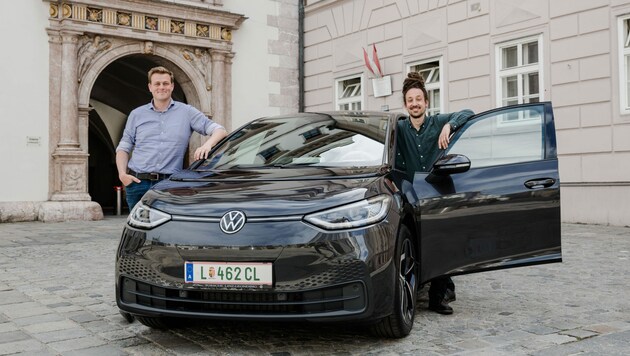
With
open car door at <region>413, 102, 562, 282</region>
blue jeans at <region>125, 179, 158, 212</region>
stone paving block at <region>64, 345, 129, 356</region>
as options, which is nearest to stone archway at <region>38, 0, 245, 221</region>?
blue jeans at <region>125, 179, 158, 212</region>

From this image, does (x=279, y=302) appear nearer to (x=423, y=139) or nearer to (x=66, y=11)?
(x=423, y=139)

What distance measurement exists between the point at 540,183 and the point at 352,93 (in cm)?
1195

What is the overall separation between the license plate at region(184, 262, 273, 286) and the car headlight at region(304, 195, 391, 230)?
339 mm

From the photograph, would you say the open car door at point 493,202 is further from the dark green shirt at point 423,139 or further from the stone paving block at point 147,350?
the stone paving block at point 147,350

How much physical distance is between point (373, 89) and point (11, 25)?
7.80 metres

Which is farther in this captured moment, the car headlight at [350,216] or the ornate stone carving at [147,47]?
the ornate stone carving at [147,47]

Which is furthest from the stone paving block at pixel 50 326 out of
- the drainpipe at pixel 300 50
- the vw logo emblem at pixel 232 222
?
the drainpipe at pixel 300 50

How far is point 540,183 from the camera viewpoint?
4305 mm

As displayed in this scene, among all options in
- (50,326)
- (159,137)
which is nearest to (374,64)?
(159,137)

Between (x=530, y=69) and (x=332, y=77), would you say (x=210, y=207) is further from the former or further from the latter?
(x=332, y=77)

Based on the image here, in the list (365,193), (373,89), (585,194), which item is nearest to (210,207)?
(365,193)

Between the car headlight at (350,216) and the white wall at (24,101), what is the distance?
37.1 feet

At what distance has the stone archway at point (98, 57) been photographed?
43.7ft

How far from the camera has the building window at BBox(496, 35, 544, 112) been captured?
38.7 ft
